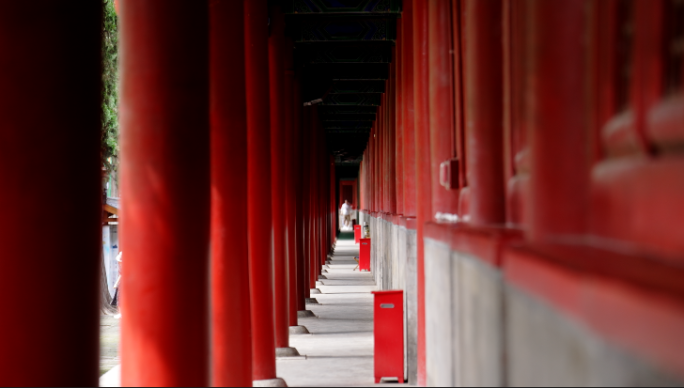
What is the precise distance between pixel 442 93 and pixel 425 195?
1.43 metres

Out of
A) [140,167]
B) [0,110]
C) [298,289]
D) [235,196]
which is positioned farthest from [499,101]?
[298,289]

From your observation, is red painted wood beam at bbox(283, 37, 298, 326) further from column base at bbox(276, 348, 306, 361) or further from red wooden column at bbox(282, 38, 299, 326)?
column base at bbox(276, 348, 306, 361)

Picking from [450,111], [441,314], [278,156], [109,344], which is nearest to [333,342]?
[278,156]

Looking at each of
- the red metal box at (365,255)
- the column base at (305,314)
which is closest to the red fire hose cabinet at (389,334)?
the column base at (305,314)

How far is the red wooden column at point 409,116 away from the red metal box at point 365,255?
12111mm

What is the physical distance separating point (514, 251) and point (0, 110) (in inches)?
97.9

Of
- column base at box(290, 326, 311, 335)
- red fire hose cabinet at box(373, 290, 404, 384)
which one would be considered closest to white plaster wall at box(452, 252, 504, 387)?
red fire hose cabinet at box(373, 290, 404, 384)

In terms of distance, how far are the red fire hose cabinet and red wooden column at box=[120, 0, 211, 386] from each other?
160 inches

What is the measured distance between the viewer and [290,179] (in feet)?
45.3

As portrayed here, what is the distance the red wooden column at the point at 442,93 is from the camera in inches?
255

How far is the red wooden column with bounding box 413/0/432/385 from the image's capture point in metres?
7.60

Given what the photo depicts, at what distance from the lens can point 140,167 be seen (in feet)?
15.1

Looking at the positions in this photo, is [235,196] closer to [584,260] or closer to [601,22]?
[601,22]

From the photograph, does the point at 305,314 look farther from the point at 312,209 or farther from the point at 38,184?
the point at 38,184
